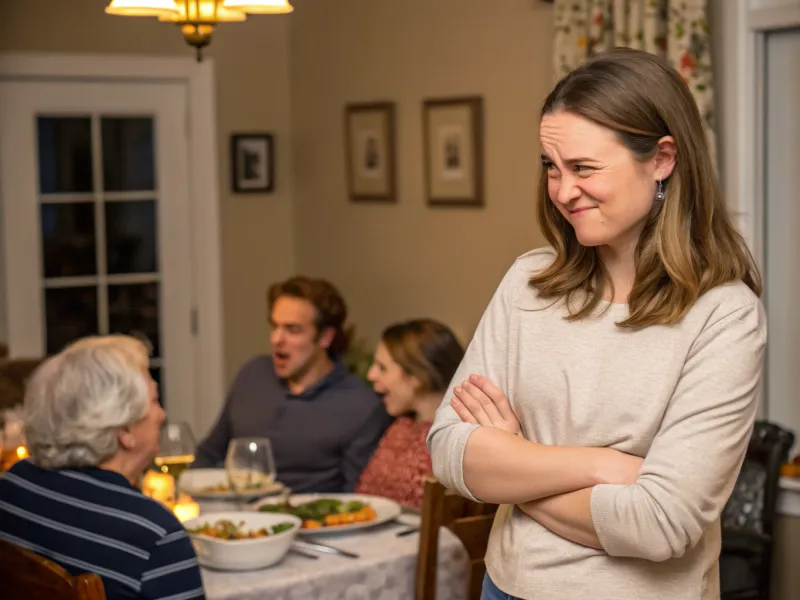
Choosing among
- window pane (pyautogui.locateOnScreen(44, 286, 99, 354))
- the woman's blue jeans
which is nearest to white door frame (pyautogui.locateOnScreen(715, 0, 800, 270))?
the woman's blue jeans

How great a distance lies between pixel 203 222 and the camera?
17.5 feet

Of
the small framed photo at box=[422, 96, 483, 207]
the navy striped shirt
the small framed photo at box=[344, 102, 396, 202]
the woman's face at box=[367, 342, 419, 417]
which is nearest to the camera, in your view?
the navy striped shirt

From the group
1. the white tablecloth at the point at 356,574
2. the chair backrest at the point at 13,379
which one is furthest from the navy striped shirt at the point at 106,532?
the chair backrest at the point at 13,379

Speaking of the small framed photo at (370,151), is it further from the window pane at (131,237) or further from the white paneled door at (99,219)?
the window pane at (131,237)

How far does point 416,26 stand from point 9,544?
129 inches

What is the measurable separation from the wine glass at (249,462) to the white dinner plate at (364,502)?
0.32 feet

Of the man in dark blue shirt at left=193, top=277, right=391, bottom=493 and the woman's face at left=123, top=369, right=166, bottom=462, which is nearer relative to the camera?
the woman's face at left=123, top=369, right=166, bottom=462

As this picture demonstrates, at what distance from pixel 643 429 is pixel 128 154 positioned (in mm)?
4031

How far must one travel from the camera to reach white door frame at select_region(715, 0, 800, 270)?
10.9 feet

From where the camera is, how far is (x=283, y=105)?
219 inches

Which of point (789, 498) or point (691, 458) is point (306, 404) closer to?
point (789, 498)

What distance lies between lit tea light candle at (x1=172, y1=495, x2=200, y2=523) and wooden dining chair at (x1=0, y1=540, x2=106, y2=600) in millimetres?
816

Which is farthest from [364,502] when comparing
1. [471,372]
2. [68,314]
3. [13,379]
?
[68,314]

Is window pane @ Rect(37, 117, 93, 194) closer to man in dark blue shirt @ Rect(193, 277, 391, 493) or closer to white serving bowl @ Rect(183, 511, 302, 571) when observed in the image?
man in dark blue shirt @ Rect(193, 277, 391, 493)
